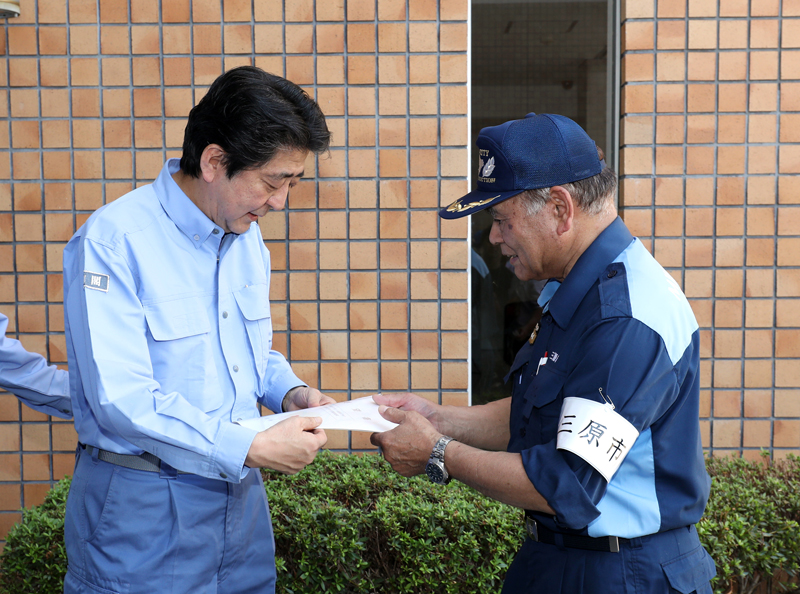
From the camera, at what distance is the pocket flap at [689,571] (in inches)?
65.9

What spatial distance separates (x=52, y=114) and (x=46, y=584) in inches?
88.8

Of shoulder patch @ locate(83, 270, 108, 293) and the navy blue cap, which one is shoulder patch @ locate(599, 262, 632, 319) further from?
shoulder patch @ locate(83, 270, 108, 293)

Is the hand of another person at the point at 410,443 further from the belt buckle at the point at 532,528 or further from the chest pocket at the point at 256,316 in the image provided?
the chest pocket at the point at 256,316

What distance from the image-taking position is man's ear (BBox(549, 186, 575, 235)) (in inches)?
70.9

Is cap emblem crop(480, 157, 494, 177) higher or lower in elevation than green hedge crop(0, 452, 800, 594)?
higher

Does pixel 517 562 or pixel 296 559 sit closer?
pixel 517 562

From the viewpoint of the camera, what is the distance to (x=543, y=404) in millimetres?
1757

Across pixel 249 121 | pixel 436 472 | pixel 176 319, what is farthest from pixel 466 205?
pixel 176 319

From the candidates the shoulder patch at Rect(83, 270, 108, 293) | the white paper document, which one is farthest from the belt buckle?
the shoulder patch at Rect(83, 270, 108, 293)

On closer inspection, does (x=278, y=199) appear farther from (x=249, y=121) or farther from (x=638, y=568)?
(x=638, y=568)

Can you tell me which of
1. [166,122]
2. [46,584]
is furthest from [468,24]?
[46,584]

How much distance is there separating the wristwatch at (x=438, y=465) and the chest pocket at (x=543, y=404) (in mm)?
246

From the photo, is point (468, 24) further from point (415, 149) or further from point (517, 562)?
point (517, 562)

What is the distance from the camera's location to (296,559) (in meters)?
2.93
